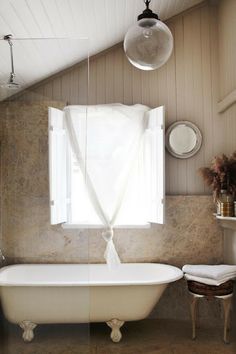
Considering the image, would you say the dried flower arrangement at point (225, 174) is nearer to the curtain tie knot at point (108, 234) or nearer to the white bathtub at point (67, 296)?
the white bathtub at point (67, 296)

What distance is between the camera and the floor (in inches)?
103

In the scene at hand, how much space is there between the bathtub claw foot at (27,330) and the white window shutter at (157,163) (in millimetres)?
1574

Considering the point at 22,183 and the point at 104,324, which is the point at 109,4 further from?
the point at 104,324

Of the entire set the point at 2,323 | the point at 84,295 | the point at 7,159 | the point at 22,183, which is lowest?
the point at 2,323

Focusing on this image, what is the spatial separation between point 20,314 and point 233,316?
6.85 feet

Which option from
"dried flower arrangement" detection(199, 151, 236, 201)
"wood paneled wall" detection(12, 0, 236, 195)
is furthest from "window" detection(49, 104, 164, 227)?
"dried flower arrangement" detection(199, 151, 236, 201)

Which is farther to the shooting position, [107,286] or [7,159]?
[107,286]

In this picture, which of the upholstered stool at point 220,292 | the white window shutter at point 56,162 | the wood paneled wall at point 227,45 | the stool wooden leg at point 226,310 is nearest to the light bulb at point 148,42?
the white window shutter at point 56,162

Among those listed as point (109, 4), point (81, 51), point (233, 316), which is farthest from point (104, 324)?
point (109, 4)

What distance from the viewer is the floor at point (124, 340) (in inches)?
103

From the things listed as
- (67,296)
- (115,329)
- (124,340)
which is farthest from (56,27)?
(124,340)

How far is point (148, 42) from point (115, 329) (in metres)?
2.49

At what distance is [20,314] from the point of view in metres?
2.78

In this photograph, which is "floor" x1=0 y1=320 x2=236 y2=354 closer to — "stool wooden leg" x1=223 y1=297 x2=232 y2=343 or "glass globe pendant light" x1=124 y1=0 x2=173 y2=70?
"stool wooden leg" x1=223 y1=297 x2=232 y2=343
